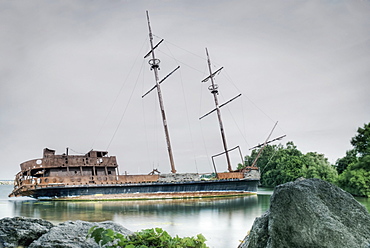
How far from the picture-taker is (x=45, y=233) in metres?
4.50

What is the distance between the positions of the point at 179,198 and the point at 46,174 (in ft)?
43.1

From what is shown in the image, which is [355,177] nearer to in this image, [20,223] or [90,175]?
[90,175]

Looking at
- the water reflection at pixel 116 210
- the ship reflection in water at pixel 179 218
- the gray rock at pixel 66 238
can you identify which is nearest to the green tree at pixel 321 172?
the water reflection at pixel 116 210

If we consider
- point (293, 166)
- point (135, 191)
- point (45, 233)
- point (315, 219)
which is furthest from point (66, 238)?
point (293, 166)

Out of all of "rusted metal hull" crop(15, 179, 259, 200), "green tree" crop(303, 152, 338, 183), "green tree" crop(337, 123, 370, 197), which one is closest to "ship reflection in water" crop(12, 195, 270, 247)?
"rusted metal hull" crop(15, 179, 259, 200)

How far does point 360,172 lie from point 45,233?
90.5ft

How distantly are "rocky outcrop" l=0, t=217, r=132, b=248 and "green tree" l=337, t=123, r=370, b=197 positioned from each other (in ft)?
85.3

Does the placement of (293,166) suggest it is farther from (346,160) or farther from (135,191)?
(135,191)

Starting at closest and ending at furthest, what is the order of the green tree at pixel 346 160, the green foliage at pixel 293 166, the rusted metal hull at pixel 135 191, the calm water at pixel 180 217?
the calm water at pixel 180 217 < the rusted metal hull at pixel 135 191 < the green tree at pixel 346 160 < the green foliage at pixel 293 166

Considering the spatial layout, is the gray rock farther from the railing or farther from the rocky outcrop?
the railing

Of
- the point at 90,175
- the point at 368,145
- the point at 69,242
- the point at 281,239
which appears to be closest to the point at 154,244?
the point at 69,242

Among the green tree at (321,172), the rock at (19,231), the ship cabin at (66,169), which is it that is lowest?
the rock at (19,231)

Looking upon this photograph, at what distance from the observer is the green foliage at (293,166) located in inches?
1512

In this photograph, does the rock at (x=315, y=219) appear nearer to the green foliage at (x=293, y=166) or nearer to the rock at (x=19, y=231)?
the rock at (x=19, y=231)
